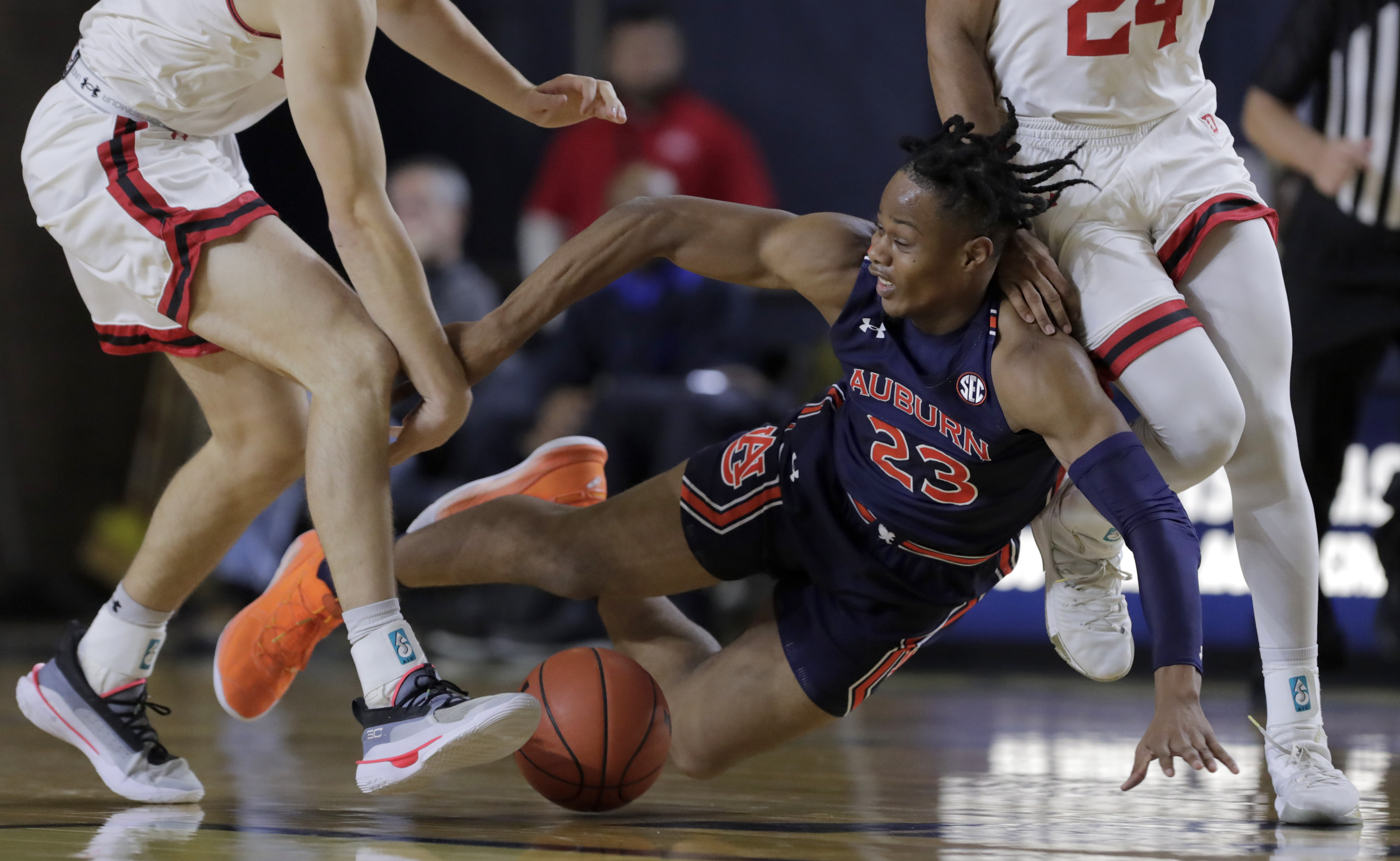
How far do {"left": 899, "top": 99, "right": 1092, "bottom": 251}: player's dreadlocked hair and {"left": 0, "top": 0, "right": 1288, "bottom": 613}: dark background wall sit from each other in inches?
170

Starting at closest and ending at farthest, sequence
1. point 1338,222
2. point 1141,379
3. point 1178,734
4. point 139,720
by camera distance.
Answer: point 1178,734
point 1141,379
point 139,720
point 1338,222

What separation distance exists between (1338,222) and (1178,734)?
109 inches

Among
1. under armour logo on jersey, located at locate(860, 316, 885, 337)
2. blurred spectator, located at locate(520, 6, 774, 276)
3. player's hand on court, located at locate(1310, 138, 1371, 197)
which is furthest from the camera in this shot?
blurred spectator, located at locate(520, 6, 774, 276)

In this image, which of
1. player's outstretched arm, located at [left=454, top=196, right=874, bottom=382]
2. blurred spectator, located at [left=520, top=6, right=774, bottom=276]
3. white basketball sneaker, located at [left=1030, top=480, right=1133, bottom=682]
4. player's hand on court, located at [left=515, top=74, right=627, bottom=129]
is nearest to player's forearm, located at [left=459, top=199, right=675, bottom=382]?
player's outstretched arm, located at [left=454, top=196, right=874, bottom=382]

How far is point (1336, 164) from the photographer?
3.57 meters

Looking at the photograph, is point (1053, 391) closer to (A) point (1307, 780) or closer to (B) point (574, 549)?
(A) point (1307, 780)

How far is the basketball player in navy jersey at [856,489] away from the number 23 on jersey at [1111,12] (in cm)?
22

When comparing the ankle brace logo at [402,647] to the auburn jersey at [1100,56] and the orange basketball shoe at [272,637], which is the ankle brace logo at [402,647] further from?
the auburn jersey at [1100,56]

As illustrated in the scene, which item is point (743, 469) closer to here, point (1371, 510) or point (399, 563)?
point (399, 563)

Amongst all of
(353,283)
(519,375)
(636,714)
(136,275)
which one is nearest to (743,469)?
(636,714)

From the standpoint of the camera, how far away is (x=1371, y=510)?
5.33 m

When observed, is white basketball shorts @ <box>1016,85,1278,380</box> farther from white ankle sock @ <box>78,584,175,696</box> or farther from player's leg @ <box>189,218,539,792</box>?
white ankle sock @ <box>78,584,175,696</box>

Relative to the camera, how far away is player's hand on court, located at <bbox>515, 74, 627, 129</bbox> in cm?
298

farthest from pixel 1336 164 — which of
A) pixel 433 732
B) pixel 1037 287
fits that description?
pixel 433 732
